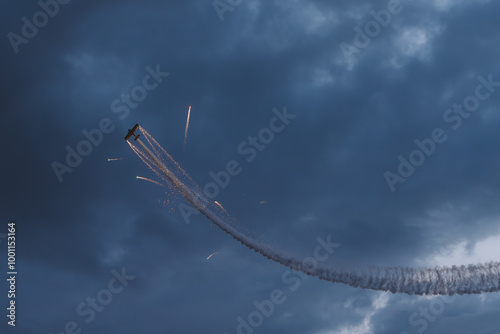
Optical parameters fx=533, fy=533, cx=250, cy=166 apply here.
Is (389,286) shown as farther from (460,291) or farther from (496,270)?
(496,270)

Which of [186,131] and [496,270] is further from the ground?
[496,270]

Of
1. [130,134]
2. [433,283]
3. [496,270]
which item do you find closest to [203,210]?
[130,134]

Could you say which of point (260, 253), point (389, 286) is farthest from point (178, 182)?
point (389, 286)

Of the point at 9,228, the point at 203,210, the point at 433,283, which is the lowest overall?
the point at 9,228

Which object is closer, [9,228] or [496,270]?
[496,270]

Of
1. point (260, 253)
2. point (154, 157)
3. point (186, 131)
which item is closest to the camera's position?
point (186, 131)

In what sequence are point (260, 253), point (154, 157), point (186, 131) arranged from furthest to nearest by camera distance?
point (260, 253) → point (154, 157) → point (186, 131)

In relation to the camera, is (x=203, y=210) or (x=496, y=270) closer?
(x=496, y=270)

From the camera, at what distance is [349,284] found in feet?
355

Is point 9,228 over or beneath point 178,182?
beneath

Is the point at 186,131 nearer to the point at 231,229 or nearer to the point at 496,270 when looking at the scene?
the point at 231,229

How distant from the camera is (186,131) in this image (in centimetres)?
9612

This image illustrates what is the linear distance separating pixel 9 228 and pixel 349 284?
6961 cm

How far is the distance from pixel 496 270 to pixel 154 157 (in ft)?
218
